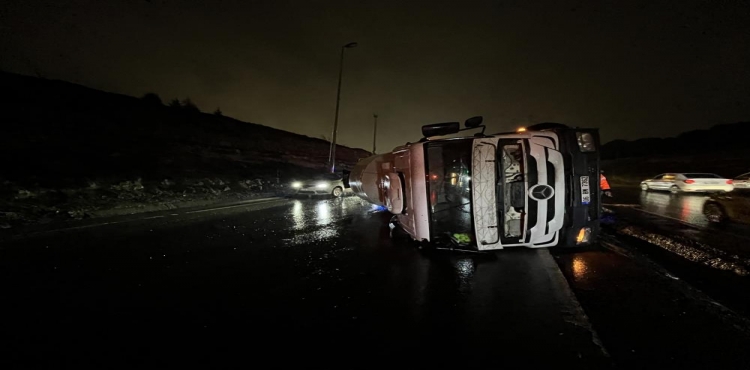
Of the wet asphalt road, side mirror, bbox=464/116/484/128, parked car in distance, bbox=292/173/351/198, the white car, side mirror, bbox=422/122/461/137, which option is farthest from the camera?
parked car in distance, bbox=292/173/351/198

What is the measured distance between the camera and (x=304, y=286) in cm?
431

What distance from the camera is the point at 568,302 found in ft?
12.0

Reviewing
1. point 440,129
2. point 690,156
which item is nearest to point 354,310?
point 440,129

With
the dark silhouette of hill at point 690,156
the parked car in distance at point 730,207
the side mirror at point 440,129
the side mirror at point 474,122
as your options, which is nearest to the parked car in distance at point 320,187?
the side mirror at point 440,129

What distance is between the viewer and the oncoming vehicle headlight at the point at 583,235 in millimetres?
5082

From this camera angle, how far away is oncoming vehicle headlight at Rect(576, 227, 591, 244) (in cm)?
508

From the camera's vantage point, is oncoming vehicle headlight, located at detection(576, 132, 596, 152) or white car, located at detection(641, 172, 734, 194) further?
white car, located at detection(641, 172, 734, 194)

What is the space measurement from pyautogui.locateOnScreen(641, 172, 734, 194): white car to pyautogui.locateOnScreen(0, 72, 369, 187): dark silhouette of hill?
26907 millimetres

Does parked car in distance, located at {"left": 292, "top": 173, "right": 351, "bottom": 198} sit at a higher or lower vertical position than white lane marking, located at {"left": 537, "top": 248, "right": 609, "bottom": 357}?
higher

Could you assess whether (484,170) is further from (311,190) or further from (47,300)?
(311,190)

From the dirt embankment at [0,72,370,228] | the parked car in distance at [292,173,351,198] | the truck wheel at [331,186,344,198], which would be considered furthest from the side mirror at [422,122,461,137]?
the truck wheel at [331,186,344,198]

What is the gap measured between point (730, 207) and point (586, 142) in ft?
22.8

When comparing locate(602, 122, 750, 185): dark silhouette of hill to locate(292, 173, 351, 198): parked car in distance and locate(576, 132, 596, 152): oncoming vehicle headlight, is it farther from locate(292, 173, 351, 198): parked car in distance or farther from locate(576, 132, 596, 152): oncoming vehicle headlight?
locate(576, 132, 596, 152): oncoming vehicle headlight

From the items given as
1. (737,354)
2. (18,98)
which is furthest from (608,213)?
(18,98)
